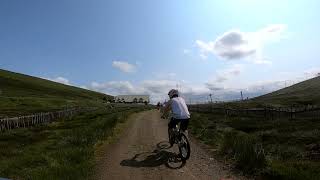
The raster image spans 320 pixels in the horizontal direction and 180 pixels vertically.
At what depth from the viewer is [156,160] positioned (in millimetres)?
15938

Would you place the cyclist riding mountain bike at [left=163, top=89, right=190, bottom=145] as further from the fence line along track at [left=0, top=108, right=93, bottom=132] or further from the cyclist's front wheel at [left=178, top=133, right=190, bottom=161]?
the fence line along track at [left=0, top=108, right=93, bottom=132]

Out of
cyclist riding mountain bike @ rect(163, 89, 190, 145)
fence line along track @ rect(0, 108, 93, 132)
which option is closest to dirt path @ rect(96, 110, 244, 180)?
cyclist riding mountain bike @ rect(163, 89, 190, 145)

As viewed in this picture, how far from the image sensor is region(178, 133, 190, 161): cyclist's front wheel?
15.3 m

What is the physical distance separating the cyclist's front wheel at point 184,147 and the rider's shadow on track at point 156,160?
233mm

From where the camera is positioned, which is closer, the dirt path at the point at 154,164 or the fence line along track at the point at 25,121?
the dirt path at the point at 154,164

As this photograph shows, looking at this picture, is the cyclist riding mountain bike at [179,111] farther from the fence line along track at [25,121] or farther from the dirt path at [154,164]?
the fence line along track at [25,121]

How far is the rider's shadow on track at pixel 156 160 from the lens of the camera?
15.0 m

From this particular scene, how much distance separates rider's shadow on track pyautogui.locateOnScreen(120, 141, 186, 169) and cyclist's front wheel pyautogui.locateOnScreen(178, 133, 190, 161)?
0.76ft

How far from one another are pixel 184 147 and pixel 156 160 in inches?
47.7

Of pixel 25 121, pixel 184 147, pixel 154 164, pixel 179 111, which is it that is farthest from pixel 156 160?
pixel 25 121

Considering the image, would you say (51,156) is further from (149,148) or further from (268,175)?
(268,175)

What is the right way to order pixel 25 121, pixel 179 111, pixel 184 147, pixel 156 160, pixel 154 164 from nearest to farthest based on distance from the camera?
pixel 154 164, pixel 184 147, pixel 156 160, pixel 179 111, pixel 25 121

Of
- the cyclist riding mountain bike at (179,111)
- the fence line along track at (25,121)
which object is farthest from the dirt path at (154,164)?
the fence line along track at (25,121)

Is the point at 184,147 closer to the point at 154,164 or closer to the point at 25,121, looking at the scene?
the point at 154,164
